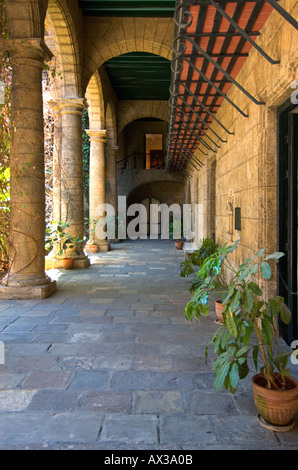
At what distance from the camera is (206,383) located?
2.81 metres

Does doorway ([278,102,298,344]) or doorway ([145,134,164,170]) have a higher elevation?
doorway ([145,134,164,170])

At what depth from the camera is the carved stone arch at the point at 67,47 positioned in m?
7.52

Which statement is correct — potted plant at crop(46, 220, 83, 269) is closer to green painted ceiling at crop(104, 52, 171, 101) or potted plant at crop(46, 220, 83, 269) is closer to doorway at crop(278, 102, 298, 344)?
doorway at crop(278, 102, 298, 344)

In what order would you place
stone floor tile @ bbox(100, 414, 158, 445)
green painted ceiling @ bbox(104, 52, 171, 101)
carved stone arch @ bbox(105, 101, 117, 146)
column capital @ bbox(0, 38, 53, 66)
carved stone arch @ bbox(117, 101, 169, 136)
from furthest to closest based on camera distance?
carved stone arch @ bbox(117, 101, 169, 136) → carved stone arch @ bbox(105, 101, 117, 146) → green painted ceiling @ bbox(104, 52, 171, 101) → column capital @ bbox(0, 38, 53, 66) → stone floor tile @ bbox(100, 414, 158, 445)

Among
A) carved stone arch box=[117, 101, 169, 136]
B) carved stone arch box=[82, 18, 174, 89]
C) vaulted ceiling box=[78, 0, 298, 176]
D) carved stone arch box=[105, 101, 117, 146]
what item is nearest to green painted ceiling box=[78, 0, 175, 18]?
vaulted ceiling box=[78, 0, 298, 176]

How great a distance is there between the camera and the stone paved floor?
2.11 metres

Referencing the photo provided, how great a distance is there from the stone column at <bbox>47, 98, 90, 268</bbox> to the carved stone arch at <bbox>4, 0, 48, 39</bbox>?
2.80 metres

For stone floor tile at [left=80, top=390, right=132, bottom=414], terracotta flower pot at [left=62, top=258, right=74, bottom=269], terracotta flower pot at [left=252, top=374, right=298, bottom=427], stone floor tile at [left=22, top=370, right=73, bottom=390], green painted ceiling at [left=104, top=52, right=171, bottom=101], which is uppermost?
green painted ceiling at [left=104, top=52, right=171, bottom=101]

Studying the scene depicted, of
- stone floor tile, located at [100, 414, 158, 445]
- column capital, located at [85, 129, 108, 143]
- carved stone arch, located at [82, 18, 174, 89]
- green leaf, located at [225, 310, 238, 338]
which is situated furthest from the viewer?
column capital, located at [85, 129, 108, 143]

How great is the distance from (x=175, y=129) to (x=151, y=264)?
126 inches

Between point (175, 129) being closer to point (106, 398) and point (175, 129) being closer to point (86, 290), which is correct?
point (86, 290)

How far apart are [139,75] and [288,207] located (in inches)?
404

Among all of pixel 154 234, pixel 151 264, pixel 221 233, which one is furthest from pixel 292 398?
pixel 154 234
